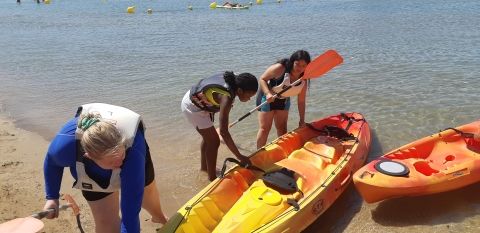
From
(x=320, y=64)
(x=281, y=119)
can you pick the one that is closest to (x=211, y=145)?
(x=281, y=119)

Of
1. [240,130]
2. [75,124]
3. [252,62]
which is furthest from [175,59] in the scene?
[75,124]

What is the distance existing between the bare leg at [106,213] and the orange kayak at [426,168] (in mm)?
2242

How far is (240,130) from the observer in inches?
255

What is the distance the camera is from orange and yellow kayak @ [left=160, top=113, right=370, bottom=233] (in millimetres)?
3510

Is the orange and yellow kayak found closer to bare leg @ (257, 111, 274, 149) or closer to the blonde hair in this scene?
bare leg @ (257, 111, 274, 149)

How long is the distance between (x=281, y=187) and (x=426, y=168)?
5.47 ft

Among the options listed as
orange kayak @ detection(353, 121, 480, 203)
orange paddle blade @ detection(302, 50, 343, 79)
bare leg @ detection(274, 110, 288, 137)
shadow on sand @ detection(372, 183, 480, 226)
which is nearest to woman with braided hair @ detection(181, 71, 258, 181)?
bare leg @ detection(274, 110, 288, 137)

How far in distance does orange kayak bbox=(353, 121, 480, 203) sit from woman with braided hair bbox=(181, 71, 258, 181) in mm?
1243

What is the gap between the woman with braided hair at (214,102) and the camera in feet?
12.7

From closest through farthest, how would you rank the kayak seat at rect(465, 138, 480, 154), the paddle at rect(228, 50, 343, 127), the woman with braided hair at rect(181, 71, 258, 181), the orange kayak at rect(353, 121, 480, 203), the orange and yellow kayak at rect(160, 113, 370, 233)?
the orange and yellow kayak at rect(160, 113, 370, 233), the woman with braided hair at rect(181, 71, 258, 181), the orange kayak at rect(353, 121, 480, 203), the kayak seat at rect(465, 138, 480, 154), the paddle at rect(228, 50, 343, 127)

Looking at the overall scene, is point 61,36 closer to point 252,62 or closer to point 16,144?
point 252,62

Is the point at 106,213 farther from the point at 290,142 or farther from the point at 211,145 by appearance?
the point at 290,142

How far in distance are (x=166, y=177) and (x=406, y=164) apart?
2.73 meters

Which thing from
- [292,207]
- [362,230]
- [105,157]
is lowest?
[362,230]
